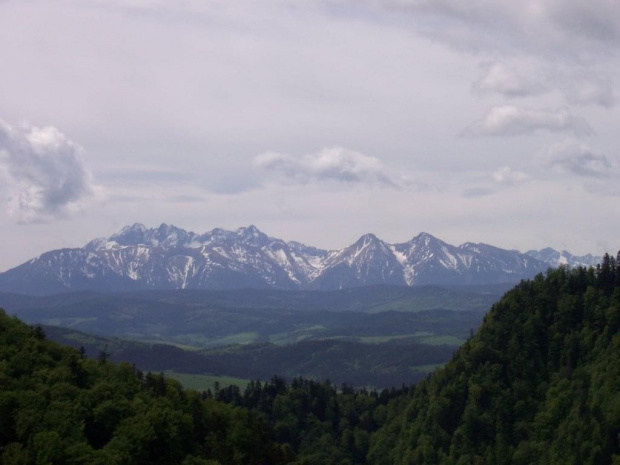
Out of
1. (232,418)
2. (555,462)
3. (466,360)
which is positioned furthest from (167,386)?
(466,360)

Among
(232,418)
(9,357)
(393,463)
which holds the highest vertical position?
(9,357)

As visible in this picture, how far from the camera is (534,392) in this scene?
588 ft

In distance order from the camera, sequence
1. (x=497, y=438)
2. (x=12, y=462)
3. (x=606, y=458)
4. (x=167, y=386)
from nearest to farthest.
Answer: (x=12, y=462) < (x=167, y=386) < (x=606, y=458) < (x=497, y=438)

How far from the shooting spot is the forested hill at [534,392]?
158 m

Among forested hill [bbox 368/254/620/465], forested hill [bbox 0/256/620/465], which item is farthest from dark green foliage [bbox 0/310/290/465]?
forested hill [bbox 368/254/620/465]

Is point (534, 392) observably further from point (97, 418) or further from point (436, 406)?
point (97, 418)

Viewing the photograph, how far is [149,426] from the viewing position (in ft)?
336

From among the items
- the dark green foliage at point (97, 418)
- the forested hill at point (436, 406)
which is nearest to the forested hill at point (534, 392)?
the forested hill at point (436, 406)

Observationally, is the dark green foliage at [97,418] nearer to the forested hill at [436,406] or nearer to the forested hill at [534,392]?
the forested hill at [436,406]

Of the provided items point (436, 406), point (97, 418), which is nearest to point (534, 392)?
point (436, 406)

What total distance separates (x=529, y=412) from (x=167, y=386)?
73001 mm

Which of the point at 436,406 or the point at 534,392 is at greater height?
the point at 534,392

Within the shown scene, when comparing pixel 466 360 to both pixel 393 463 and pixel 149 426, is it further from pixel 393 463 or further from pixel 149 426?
pixel 149 426

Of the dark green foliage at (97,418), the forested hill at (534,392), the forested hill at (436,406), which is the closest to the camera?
the dark green foliage at (97,418)
